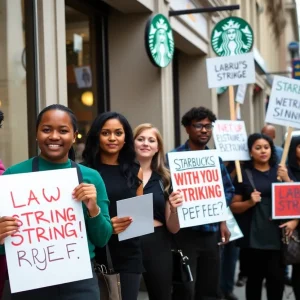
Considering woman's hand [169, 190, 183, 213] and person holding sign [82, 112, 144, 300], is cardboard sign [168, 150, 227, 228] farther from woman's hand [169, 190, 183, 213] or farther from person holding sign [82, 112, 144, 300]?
person holding sign [82, 112, 144, 300]

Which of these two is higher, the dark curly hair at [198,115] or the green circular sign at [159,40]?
the green circular sign at [159,40]

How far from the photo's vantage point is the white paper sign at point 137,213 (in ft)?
11.3

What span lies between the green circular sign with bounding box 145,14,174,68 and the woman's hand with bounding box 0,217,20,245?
4800 mm

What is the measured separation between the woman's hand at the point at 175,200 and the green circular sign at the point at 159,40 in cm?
322

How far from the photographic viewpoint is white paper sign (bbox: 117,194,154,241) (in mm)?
3432

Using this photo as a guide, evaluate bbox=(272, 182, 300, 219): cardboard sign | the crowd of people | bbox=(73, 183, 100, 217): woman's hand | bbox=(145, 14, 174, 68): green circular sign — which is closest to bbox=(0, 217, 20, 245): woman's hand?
the crowd of people

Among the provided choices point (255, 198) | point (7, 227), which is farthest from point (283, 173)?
point (7, 227)

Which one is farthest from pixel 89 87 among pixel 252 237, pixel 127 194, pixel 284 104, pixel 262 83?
pixel 262 83

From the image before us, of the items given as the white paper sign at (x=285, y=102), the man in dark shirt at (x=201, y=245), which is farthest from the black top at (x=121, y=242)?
the white paper sign at (x=285, y=102)

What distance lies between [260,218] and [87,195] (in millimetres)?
3067

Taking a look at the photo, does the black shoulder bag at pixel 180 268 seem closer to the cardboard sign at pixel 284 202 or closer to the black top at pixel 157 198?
the black top at pixel 157 198

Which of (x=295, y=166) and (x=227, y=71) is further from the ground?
(x=227, y=71)

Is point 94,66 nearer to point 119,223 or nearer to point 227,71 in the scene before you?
point 227,71

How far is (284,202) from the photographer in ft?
17.5
